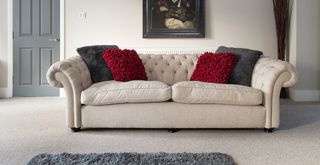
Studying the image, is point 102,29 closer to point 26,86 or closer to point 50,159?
point 26,86

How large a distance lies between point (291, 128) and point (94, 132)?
74.8 inches

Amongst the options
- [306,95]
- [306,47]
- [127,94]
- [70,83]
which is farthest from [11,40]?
[306,95]

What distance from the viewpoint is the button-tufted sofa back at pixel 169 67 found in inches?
151

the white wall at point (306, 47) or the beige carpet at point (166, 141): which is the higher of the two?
the white wall at point (306, 47)

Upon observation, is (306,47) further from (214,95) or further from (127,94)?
(127,94)

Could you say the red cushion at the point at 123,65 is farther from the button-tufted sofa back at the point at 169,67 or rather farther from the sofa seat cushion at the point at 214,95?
the sofa seat cushion at the point at 214,95

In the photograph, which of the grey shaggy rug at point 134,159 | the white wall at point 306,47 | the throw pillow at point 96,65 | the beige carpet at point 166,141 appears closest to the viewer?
the grey shaggy rug at point 134,159

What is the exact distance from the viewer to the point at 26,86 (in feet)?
18.1

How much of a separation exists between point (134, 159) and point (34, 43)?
3787 mm

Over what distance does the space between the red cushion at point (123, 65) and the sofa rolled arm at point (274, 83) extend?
125 cm

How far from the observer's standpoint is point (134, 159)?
92.0 inches

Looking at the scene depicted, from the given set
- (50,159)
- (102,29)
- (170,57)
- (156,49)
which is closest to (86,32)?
(102,29)

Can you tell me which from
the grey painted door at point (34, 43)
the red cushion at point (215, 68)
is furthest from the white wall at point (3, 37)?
the red cushion at point (215, 68)

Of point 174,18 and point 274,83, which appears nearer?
point 274,83
